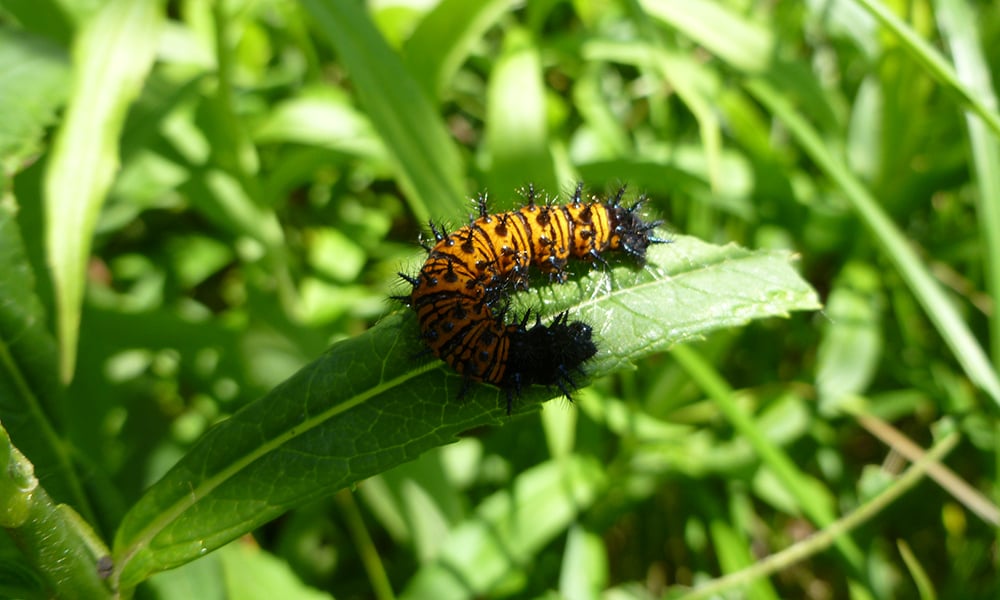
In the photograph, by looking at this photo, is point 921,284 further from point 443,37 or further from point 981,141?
point 443,37

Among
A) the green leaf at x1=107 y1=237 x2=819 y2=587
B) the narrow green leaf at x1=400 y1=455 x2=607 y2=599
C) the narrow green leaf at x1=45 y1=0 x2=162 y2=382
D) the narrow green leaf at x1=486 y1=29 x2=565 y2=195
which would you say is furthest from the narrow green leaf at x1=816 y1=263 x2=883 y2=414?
the narrow green leaf at x1=45 y1=0 x2=162 y2=382

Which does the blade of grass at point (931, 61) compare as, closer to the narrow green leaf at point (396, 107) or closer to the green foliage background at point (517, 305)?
the green foliage background at point (517, 305)

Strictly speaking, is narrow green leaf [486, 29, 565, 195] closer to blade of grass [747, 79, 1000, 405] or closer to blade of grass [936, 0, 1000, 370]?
blade of grass [747, 79, 1000, 405]

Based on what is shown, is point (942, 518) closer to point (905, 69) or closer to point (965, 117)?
point (965, 117)

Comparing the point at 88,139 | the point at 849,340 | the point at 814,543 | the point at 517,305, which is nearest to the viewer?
the point at 88,139

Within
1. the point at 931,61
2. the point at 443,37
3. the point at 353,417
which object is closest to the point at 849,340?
the point at 931,61

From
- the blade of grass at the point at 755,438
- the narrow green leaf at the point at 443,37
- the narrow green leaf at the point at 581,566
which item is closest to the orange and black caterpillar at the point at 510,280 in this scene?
the blade of grass at the point at 755,438

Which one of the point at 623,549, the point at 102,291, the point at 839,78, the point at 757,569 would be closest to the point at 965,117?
the point at 839,78
